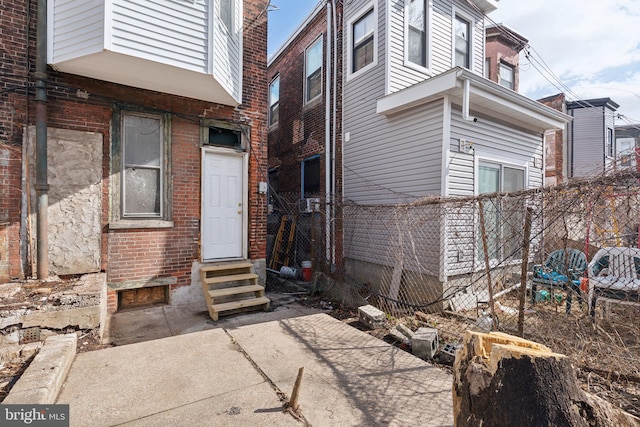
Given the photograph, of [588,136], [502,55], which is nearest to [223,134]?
[502,55]

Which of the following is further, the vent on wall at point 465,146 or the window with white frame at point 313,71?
the window with white frame at point 313,71

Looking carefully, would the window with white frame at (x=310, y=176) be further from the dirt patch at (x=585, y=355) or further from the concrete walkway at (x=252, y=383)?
the concrete walkway at (x=252, y=383)

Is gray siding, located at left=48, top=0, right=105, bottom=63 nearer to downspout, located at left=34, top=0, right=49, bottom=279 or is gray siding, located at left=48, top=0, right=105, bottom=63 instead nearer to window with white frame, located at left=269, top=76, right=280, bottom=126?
downspout, located at left=34, top=0, right=49, bottom=279

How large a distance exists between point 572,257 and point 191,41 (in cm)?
749

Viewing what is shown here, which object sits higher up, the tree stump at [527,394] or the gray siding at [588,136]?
the gray siding at [588,136]

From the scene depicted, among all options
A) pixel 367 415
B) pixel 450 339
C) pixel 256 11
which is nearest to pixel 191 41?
pixel 256 11

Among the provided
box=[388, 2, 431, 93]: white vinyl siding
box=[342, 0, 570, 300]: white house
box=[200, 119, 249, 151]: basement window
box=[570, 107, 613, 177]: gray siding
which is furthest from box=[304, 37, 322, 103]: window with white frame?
box=[570, 107, 613, 177]: gray siding

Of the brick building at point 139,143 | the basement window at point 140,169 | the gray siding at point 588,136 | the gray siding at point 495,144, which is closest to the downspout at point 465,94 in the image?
the gray siding at point 495,144

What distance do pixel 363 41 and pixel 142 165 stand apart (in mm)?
5782

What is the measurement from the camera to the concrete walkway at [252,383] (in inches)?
95.2

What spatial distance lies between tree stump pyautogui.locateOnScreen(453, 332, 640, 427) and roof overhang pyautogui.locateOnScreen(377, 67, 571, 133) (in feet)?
16.4

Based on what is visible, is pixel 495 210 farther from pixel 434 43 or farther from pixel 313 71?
pixel 313 71

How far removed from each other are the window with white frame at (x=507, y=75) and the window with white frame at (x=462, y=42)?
412 centimetres

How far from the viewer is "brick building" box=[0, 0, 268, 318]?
14.5 ft
